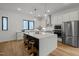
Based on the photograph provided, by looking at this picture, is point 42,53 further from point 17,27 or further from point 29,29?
point 17,27

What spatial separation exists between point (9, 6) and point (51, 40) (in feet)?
4.92

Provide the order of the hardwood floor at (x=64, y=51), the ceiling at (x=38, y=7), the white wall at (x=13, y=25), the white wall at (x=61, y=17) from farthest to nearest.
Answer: the white wall at (x=61, y=17) → the white wall at (x=13, y=25) → the hardwood floor at (x=64, y=51) → the ceiling at (x=38, y=7)

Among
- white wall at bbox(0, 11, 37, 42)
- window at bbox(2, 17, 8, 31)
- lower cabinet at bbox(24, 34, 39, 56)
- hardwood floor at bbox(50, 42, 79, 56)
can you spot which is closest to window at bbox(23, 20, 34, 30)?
white wall at bbox(0, 11, 37, 42)

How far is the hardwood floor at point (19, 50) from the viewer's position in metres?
2.54

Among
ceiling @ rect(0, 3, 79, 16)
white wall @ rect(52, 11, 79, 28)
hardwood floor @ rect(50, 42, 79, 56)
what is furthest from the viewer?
white wall @ rect(52, 11, 79, 28)

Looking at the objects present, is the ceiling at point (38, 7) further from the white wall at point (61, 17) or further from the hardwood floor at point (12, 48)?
the hardwood floor at point (12, 48)

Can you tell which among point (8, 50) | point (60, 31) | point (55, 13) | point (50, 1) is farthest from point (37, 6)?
point (8, 50)

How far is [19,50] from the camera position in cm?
276

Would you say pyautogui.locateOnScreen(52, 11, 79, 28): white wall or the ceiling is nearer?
the ceiling

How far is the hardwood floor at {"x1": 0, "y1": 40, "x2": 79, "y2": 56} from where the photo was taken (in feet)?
8.34

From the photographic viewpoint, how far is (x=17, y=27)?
2.71 meters

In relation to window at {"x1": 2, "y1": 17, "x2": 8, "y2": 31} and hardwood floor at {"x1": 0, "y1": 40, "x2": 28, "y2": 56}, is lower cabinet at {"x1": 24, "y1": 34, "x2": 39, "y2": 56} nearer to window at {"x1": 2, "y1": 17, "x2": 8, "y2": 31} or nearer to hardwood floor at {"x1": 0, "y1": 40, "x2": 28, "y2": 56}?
hardwood floor at {"x1": 0, "y1": 40, "x2": 28, "y2": 56}

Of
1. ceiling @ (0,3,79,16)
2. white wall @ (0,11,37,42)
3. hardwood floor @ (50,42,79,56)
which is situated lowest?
hardwood floor @ (50,42,79,56)

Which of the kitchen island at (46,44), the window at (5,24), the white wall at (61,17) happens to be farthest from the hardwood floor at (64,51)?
the window at (5,24)
